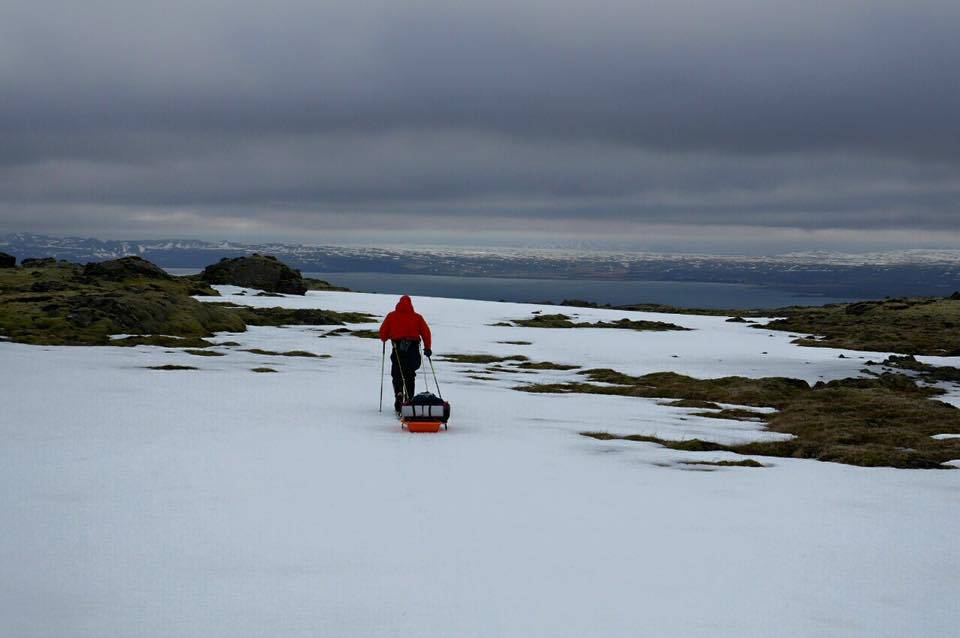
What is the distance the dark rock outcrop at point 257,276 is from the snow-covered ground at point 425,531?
172 ft

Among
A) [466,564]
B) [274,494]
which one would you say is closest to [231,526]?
[274,494]

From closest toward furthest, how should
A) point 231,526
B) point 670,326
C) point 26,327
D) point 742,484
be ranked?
point 231,526, point 742,484, point 26,327, point 670,326

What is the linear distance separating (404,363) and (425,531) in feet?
30.8

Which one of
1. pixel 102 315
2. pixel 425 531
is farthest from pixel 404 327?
pixel 102 315

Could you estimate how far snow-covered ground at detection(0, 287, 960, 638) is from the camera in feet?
19.7

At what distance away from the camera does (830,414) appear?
67.8ft

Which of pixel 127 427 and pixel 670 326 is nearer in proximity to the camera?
pixel 127 427

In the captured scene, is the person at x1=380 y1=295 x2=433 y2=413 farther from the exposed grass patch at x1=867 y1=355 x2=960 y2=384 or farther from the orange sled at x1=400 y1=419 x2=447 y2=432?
the exposed grass patch at x1=867 y1=355 x2=960 y2=384

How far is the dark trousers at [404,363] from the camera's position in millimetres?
17047

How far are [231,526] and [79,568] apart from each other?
1.63 metres

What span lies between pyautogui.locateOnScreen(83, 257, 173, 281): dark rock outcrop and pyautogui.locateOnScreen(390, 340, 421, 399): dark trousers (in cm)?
3912

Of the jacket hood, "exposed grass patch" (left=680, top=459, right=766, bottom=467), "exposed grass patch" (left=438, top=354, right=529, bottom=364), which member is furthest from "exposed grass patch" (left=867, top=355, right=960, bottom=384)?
the jacket hood

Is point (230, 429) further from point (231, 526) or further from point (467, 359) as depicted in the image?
point (467, 359)

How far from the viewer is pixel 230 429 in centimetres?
1355
